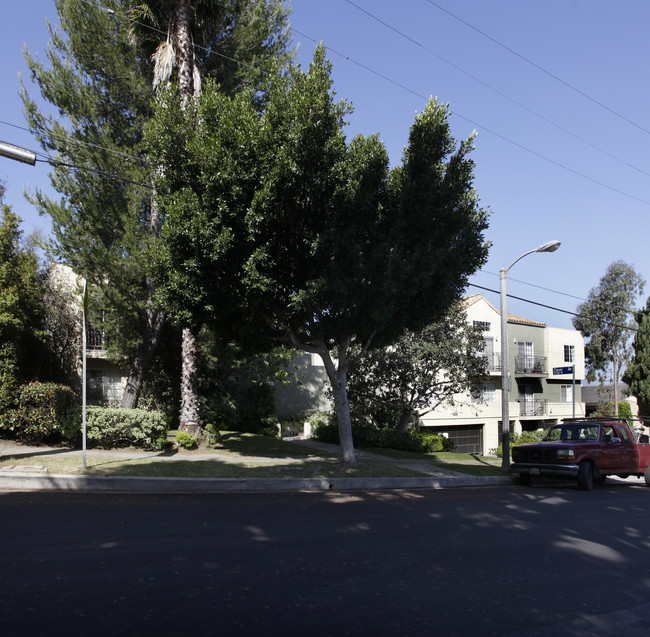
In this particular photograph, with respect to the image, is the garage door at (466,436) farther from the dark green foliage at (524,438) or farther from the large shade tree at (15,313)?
the large shade tree at (15,313)

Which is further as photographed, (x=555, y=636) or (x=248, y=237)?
(x=248, y=237)

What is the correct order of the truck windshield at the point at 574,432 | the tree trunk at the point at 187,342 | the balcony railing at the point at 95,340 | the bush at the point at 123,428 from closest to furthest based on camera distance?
the bush at the point at 123,428 → the truck windshield at the point at 574,432 → the tree trunk at the point at 187,342 → the balcony railing at the point at 95,340

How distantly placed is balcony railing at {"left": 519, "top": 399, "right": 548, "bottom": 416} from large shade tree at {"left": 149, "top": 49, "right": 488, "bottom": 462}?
2754cm

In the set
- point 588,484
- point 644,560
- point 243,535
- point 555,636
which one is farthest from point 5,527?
point 588,484

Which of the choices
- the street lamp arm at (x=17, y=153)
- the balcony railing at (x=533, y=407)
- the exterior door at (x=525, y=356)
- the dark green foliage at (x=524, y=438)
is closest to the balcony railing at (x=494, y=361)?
the exterior door at (x=525, y=356)

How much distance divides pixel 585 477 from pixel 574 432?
1653 millimetres

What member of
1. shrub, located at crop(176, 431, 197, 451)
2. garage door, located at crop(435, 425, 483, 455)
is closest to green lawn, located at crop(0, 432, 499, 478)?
shrub, located at crop(176, 431, 197, 451)

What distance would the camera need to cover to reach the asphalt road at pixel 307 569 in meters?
4.53

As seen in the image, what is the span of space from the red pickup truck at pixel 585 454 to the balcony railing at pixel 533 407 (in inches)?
907

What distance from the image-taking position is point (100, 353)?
2192 centimetres

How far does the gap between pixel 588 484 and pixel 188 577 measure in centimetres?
1183

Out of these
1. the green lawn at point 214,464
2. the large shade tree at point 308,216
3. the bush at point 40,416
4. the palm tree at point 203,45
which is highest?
the palm tree at point 203,45

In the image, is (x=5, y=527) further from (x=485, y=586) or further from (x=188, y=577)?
(x=485, y=586)

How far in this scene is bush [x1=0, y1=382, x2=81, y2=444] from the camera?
47.1 feet
